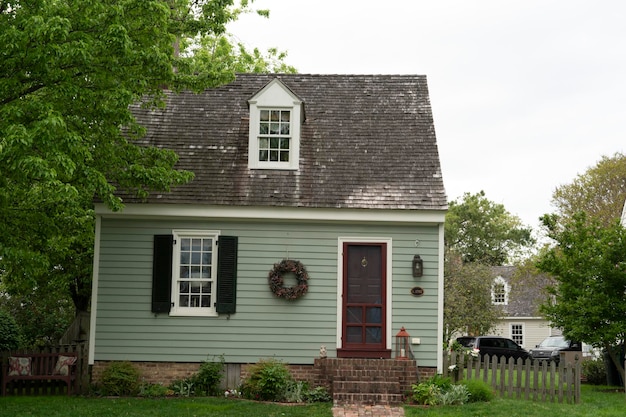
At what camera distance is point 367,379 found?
47.2 feet

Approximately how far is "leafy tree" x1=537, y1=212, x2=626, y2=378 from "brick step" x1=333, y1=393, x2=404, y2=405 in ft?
22.1

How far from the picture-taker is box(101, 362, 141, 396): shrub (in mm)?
14523

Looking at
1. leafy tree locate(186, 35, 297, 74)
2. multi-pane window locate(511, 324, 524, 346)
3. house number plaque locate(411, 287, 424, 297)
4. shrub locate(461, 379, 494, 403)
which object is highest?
leafy tree locate(186, 35, 297, 74)

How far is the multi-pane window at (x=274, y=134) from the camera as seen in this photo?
1652cm

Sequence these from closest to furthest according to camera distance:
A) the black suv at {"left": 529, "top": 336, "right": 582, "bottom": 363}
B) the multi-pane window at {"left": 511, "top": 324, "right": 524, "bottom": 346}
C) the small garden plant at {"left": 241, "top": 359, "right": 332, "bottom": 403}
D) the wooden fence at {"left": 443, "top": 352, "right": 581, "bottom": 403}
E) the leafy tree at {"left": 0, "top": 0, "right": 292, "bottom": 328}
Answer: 1. the leafy tree at {"left": 0, "top": 0, "right": 292, "bottom": 328}
2. the small garden plant at {"left": 241, "top": 359, "right": 332, "bottom": 403}
3. the wooden fence at {"left": 443, "top": 352, "right": 581, "bottom": 403}
4. the black suv at {"left": 529, "top": 336, "right": 582, "bottom": 363}
5. the multi-pane window at {"left": 511, "top": 324, "right": 524, "bottom": 346}

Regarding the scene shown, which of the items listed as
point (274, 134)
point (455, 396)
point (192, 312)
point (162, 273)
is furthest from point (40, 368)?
point (455, 396)

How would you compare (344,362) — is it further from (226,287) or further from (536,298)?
(536,298)

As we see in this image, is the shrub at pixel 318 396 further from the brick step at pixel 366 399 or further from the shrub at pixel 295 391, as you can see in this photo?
the brick step at pixel 366 399

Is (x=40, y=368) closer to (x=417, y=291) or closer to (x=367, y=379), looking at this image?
(x=367, y=379)

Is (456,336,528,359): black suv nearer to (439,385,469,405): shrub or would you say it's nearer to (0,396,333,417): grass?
(439,385,469,405): shrub

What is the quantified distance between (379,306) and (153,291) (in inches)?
180

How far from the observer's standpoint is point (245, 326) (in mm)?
15445

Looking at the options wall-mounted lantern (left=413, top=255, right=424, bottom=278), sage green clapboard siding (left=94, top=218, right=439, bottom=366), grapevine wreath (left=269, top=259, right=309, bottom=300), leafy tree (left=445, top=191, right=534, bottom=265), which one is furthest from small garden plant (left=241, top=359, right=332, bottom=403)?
leafy tree (left=445, top=191, right=534, bottom=265)

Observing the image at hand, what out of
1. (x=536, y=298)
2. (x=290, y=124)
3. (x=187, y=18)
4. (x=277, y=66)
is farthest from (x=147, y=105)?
(x=536, y=298)
